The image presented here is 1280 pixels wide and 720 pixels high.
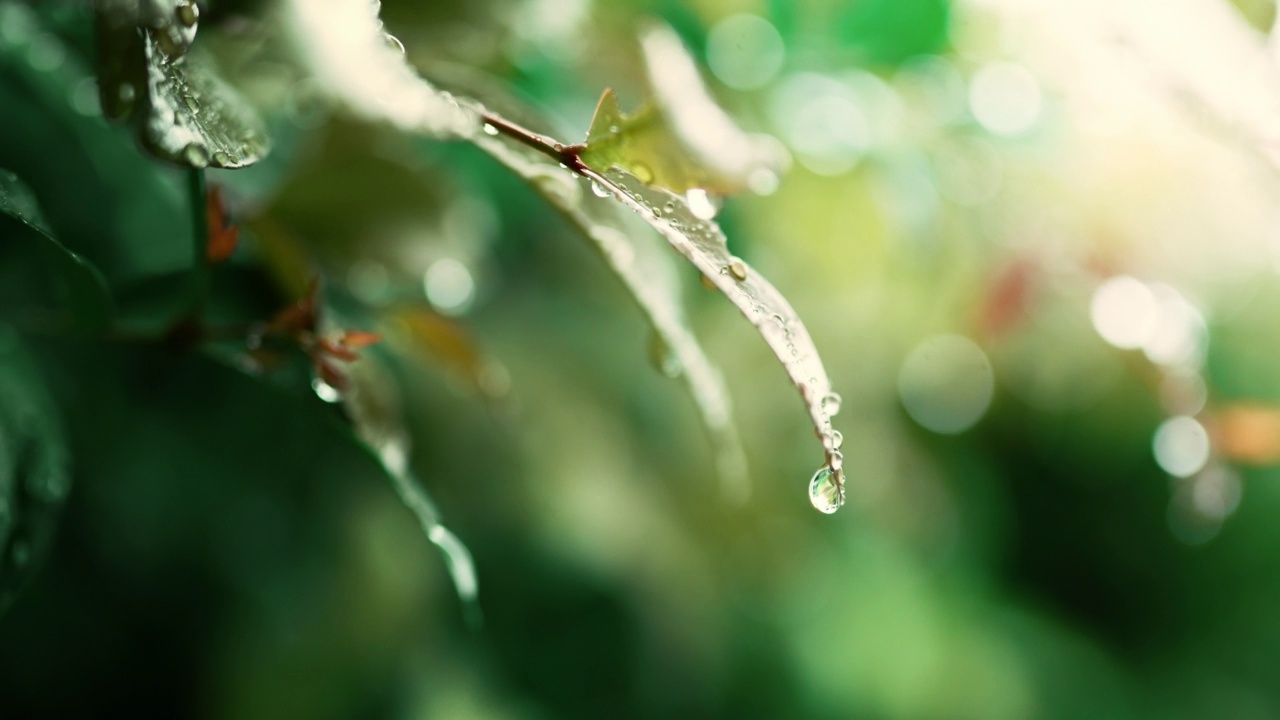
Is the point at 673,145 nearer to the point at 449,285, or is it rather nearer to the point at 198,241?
the point at 198,241

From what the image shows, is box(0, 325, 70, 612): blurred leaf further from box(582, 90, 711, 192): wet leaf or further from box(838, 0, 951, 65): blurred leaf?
box(838, 0, 951, 65): blurred leaf

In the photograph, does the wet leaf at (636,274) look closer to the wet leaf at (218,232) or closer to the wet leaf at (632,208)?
the wet leaf at (632,208)

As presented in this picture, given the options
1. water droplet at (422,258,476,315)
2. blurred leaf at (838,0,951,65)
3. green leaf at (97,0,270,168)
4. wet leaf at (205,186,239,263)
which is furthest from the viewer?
blurred leaf at (838,0,951,65)

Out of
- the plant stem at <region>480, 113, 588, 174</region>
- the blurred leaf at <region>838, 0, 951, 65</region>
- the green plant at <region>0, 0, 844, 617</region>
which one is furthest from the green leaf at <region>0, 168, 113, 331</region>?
the blurred leaf at <region>838, 0, 951, 65</region>

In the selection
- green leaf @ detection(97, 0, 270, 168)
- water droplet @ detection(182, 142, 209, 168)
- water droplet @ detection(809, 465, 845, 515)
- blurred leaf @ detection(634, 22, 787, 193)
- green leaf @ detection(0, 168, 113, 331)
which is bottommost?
green leaf @ detection(0, 168, 113, 331)

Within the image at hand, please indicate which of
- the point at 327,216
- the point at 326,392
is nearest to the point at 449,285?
the point at 327,216
